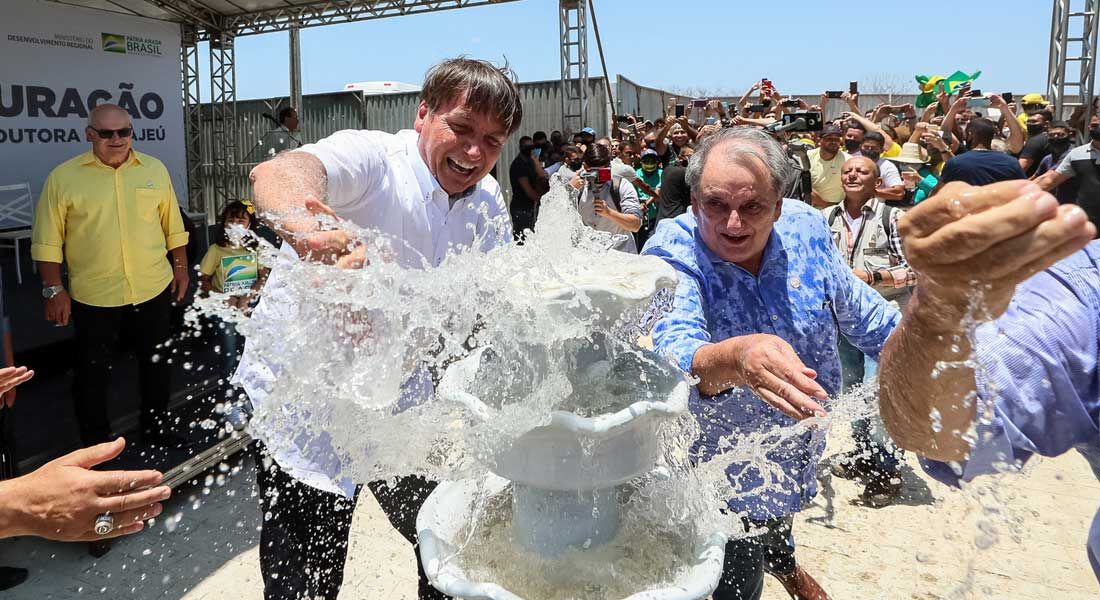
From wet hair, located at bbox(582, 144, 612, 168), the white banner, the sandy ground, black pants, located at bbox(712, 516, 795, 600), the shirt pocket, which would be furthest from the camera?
wet hair, located at bbox(582, 144, 612, 168)

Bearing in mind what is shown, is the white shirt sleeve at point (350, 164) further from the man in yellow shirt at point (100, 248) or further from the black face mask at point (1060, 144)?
the black face mask at point (1060, 144)

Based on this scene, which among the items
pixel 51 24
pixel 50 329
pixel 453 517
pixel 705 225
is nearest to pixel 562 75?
pixel 51 24

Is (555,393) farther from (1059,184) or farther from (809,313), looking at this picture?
(1059,184)

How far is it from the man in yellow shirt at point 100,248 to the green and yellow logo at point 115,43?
4.76 m

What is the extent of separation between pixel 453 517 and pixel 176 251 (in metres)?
3.73

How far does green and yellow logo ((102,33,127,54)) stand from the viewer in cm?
800

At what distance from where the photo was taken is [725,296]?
2301mm

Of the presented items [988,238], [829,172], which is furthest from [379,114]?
[988,238]

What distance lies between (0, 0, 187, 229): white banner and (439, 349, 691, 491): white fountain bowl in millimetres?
7439

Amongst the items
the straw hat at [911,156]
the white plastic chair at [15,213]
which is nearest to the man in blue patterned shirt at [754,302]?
the straw hat at [911,156]

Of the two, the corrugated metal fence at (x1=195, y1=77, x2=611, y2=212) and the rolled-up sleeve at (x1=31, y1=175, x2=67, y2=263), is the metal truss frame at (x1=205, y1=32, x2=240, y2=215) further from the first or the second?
the rolled-up sleeve at (x1=31, y1=175, x2=67, y2=263)

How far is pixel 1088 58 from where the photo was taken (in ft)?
34.8

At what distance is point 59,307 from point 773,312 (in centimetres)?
385

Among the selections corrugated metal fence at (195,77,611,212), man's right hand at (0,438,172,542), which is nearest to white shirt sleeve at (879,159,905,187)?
man's right hand at (0,438,172,542)
